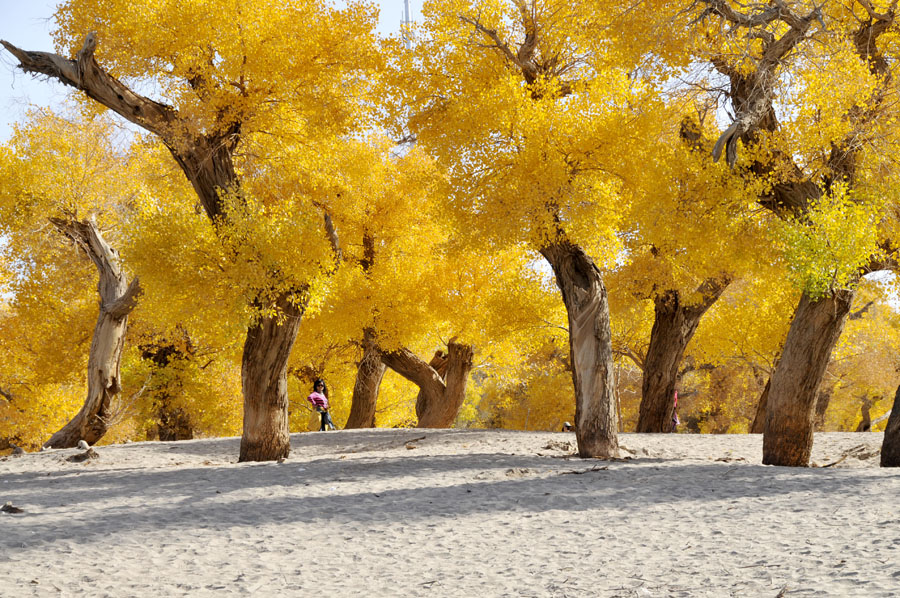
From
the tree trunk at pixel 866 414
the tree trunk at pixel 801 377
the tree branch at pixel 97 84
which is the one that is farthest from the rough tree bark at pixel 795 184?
the tree trunk at pixel 866 414

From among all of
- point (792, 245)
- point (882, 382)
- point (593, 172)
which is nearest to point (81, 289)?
point (593, 172)

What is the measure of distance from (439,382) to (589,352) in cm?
1101

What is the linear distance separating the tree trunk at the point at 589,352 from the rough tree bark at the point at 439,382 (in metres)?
10.1

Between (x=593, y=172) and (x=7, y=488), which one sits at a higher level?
(x=593, y=172)

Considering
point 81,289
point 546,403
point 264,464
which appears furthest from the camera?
point 546,403

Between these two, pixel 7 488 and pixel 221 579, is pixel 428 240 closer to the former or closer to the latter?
pixel 7 488

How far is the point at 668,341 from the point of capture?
17359 millimetres

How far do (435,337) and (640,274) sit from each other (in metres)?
6.65

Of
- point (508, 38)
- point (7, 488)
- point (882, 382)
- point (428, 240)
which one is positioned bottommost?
point (7, 488)

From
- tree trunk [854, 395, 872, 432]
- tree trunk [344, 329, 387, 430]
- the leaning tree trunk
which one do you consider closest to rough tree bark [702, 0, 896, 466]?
the leaning tree trunk

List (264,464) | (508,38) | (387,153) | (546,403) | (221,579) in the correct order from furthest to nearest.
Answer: (546,403) → (387,153) → (508,38) → (264,464) → (221,579)

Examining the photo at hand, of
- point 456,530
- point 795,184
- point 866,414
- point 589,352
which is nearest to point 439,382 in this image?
point 589,352

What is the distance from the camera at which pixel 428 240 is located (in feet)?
63.7

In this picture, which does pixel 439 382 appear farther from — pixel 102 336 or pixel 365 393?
pixel 102 336
